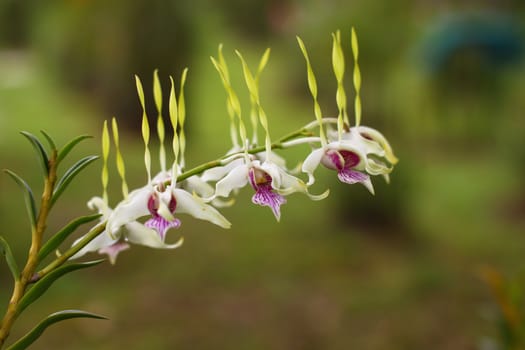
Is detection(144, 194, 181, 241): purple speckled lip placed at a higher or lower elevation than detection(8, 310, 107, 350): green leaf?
higher

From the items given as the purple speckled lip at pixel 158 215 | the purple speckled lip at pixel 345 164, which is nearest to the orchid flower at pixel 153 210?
the purple speckled lip at pixel 158 215

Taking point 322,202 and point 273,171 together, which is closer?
point 273,171

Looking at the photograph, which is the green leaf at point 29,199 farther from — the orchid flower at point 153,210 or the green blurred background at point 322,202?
the green blurred background at point 322,202

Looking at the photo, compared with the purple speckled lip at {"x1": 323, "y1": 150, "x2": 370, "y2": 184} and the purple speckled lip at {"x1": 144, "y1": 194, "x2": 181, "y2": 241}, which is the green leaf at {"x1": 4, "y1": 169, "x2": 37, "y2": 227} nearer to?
the purple speckled lip at {"x1": 144, "y1": 194, "x2": 181, "y2": 241}

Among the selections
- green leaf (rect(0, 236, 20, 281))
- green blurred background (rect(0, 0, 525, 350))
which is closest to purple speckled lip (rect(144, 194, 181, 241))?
green leaf (rect(0, 236, 20, 281))

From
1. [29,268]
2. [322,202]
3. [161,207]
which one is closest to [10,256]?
[29,268]

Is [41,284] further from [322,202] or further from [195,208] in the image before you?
[322,202]

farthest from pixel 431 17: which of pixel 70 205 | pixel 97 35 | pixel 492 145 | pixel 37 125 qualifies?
pixel 70 205

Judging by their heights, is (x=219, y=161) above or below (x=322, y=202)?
above
